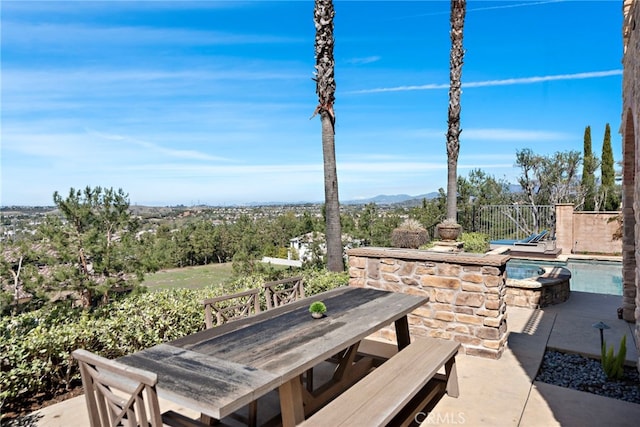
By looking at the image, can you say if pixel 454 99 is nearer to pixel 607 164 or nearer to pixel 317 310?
pixel 317 310

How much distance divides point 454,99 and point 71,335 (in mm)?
9828

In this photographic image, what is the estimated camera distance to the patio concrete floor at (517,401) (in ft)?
9.97

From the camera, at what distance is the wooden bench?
2316 millimetres

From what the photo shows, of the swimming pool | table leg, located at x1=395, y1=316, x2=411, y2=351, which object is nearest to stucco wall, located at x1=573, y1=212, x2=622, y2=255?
the swimming pool

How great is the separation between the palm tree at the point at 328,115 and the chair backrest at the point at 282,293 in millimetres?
2220

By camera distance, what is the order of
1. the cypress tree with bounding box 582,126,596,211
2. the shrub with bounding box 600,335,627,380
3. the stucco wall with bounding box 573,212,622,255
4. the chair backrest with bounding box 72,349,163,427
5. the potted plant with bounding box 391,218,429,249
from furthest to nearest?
the cypress tree with bounding box 582,126,596,211 → the stucco wall with bounding box 573,212,622,255 → the potted plant with bounding box 391,218,429,249 → the shrub with bounding box 600,335,627,380 → the chair backrest with bounding box 72,349,163,427

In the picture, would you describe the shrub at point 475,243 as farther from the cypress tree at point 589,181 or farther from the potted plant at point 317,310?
the cypress tree at point 589,181

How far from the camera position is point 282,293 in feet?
14.7

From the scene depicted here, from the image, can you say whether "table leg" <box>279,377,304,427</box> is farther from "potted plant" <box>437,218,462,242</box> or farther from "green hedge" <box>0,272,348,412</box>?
"potted plant" <box>437,218,462,242</box>

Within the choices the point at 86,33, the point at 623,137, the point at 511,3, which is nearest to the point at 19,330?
the point at 86,33

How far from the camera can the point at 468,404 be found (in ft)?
10.8

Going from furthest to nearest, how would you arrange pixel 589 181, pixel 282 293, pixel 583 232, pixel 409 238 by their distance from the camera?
pixel 589 181, pixel 583 232, pixel 409 238, pixel 282 293

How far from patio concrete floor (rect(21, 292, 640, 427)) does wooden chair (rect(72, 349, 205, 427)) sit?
1.29 metres

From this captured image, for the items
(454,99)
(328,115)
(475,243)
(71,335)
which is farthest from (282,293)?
(475,243)
